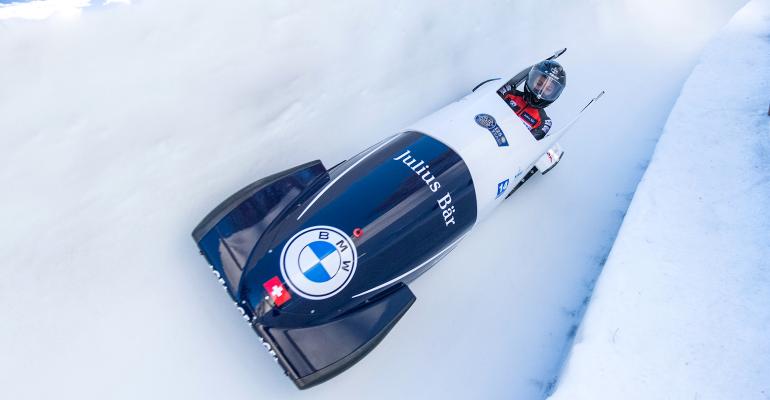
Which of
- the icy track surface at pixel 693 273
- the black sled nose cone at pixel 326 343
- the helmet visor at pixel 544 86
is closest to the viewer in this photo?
the black sled nose cone at pixel 326 343

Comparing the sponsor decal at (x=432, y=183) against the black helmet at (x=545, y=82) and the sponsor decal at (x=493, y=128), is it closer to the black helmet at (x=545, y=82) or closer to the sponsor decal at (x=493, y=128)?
the sponsor decal at (x=493, y=128)

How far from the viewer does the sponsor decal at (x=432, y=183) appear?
392cm

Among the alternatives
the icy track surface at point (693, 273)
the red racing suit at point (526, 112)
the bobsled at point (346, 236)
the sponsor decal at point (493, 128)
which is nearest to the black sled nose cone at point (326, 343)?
the bobsled at point (346, 236)

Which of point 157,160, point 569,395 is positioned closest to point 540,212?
point 569,395

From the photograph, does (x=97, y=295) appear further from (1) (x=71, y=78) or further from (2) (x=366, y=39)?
(2) (x=366, y=39)

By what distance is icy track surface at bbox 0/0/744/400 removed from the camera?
11.8ft

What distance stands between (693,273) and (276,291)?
11.9 feet

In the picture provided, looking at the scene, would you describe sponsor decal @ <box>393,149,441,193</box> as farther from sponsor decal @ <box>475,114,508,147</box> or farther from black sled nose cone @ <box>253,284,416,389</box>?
black sled nose cone @ <box>253,284,416,389</box>

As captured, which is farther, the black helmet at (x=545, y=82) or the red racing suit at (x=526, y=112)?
the red racing suit at (x=526, y=112)

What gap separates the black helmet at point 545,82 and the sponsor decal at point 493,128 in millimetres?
515

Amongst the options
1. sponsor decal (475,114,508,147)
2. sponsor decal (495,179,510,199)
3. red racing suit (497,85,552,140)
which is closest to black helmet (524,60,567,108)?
red racing suit (497,85,552,140)

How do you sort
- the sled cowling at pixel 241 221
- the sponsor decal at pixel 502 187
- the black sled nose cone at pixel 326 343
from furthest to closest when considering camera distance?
the sponsor decal at pixel 502 187 → the sled cowling at pixel 241 221 → the black sled nose cone at pixel 326 343

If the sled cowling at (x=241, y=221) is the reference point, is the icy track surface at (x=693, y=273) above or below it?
below

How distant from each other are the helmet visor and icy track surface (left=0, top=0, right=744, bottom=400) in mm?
901
